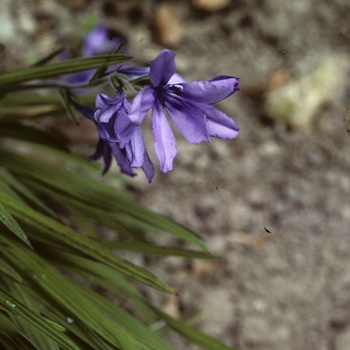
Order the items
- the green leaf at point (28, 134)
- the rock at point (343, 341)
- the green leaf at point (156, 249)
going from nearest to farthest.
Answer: the green leaf at point (156, 249) → the green leaf at point (28, 134) → the rock at point (343, 341)

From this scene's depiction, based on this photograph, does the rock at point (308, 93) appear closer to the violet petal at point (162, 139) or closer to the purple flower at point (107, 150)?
the purple flower at point (107, 150)

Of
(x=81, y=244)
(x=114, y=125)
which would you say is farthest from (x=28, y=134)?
(x=114, y=125)

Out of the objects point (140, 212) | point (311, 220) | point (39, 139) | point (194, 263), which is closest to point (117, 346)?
point (140, 212)

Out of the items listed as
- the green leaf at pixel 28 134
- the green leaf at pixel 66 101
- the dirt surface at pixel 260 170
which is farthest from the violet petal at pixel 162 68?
the dirt surface at pixel 260 170

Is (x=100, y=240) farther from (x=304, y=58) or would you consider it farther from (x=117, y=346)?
(x=304, y=58)

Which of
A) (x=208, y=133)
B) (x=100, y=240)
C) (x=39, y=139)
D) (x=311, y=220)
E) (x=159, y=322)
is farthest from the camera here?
(x=311, y=220)

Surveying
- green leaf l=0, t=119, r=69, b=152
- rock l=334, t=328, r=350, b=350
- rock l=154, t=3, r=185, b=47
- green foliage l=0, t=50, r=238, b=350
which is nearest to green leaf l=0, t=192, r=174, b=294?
green foliage l=0, t=50, r=238, b=350
